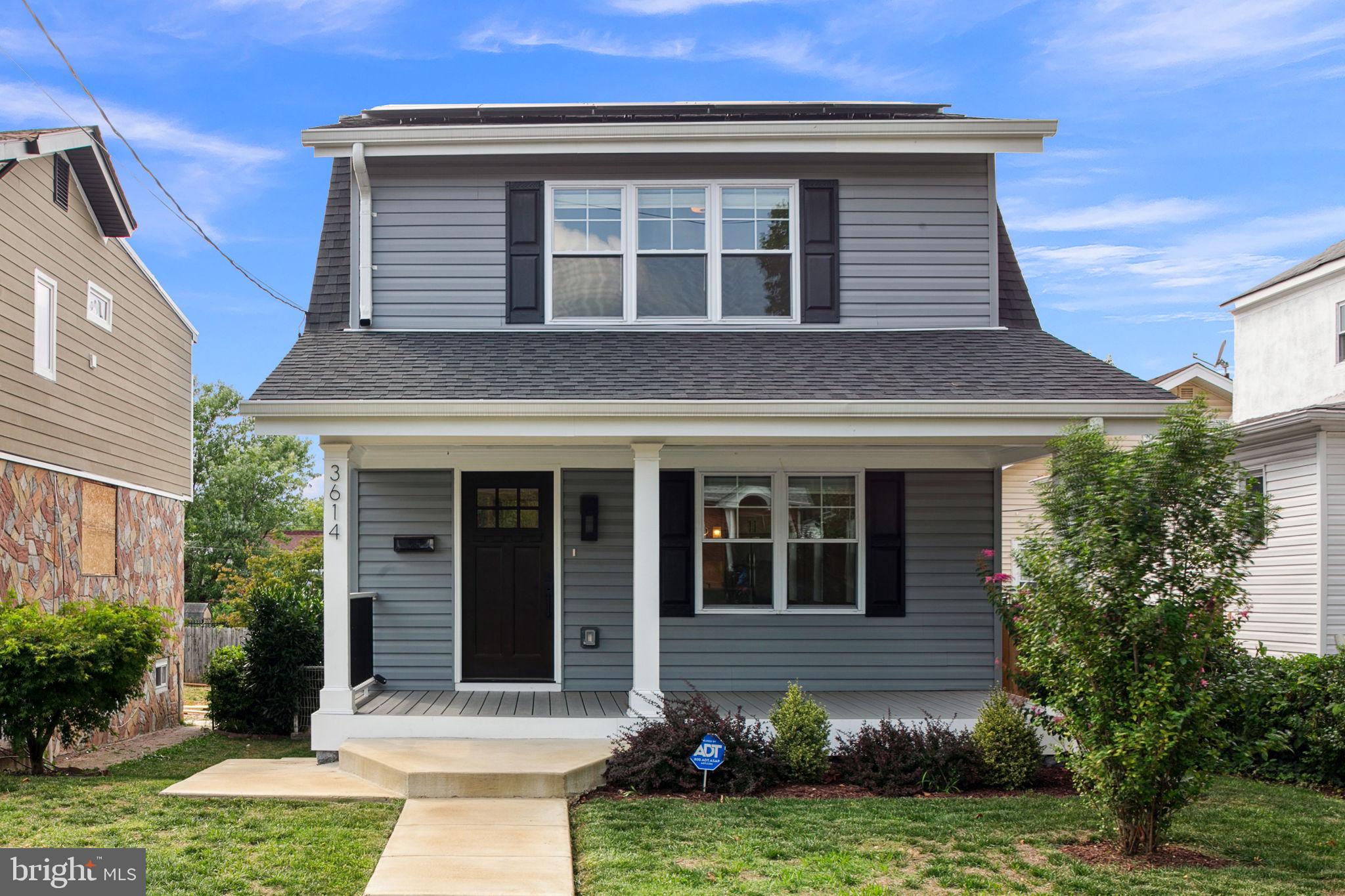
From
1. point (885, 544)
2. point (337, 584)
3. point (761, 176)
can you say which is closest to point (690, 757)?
point (337, 584)

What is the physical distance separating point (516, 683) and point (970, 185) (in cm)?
621

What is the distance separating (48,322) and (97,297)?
133 cm

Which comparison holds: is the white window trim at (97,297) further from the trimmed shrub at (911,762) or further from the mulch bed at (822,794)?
the trimmed shrub at (911,762)

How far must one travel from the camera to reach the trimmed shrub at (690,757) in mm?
7172

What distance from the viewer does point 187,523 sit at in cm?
3194

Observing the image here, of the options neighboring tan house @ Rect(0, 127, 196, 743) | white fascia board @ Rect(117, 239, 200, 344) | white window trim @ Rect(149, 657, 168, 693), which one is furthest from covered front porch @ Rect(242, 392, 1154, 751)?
white fascia board @ Rect(117, 239, 200, 344)

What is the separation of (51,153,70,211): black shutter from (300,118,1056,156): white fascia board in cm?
354

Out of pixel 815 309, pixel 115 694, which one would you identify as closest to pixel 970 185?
pixel 815 309

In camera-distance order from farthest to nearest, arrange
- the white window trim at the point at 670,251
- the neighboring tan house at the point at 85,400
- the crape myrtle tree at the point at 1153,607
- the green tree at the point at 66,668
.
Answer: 1. the neighboring tan house at the point at 85,400
2. the white window trim at the point at 670,251
3. the green tree at the point at 66,668
4. the crape myrtle tree at the point at 1153,607

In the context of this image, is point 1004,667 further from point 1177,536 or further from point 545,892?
point 545,892

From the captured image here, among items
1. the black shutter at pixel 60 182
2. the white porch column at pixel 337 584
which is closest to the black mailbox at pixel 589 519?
the white porch column at pixel 337 584

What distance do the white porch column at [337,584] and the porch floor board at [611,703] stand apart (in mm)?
278

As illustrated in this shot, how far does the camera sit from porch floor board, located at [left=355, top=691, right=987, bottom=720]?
834 centimetres

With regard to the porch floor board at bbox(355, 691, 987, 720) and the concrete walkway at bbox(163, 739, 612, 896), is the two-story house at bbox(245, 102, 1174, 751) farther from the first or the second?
the concrete walkway at bbox(163, 739, 612, 896)
